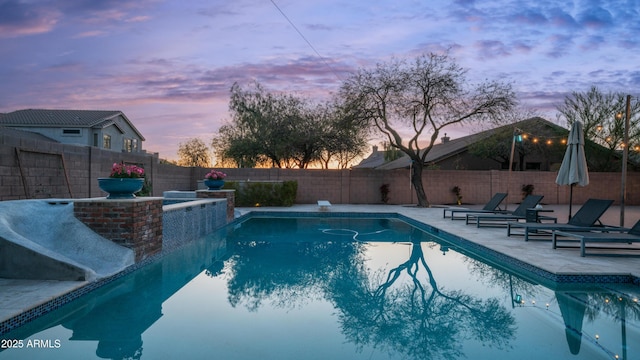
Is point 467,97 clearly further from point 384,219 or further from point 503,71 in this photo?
point 384,219

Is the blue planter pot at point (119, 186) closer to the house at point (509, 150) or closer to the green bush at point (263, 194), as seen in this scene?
the green bush at point (263, 194)

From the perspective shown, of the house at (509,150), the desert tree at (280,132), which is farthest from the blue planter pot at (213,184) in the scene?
the house at (509,150)

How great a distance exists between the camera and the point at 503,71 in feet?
54.6

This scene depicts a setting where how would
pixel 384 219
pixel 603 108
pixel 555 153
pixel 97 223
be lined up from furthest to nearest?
pixel 555 153, pixel 603 108, pixel 384 219, pixel 97 223

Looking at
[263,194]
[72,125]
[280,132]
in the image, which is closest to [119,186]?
[263,194]

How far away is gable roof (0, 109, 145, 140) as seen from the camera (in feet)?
89.6

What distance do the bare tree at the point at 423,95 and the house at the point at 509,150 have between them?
16.5ft

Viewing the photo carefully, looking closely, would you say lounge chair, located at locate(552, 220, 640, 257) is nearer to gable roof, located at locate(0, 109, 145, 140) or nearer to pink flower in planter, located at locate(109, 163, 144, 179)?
pink flower in planter, located at locate(109, 163, 144, 179)

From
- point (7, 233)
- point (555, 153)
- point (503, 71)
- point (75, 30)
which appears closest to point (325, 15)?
point (75, 30)

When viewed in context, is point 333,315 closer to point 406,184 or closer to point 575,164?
point 575,164

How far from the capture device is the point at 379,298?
507 cm

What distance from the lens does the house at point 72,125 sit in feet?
89.2

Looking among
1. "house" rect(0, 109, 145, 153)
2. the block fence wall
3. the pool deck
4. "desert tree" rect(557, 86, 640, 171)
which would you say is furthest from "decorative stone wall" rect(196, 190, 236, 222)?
"desert tree" rect(557, 86, 640, 171)

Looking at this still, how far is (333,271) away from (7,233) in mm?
4273
